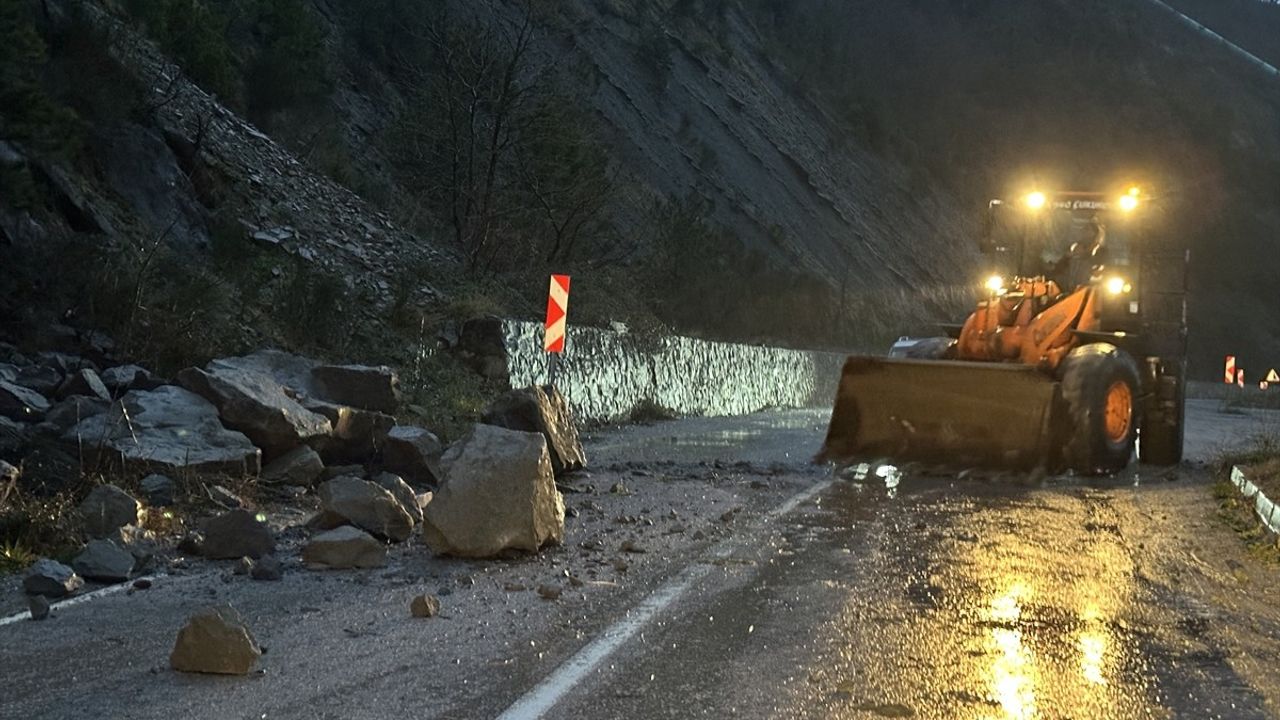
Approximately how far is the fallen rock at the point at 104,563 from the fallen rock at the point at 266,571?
2.24ft

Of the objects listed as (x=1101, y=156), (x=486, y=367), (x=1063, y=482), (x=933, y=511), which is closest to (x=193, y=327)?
(x=486, y=367)

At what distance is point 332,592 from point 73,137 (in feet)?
28.6

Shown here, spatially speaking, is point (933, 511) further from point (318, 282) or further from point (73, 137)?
point (73, 137)

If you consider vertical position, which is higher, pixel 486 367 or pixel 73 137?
pixel 73 137

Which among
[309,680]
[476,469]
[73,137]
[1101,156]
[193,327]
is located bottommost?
[309,680]

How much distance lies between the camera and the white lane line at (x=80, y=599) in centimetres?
607

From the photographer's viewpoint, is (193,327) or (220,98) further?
(220,98)

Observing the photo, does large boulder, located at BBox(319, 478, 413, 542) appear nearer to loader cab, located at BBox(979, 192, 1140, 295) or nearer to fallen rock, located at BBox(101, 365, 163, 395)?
fallen rock, located at BBox(101, 365, 163, 395)

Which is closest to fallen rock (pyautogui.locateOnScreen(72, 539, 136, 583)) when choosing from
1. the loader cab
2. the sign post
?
the sign post

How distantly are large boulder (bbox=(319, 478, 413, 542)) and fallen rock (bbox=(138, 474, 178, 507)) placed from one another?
45.0 inches

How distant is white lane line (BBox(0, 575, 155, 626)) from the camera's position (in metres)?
6.07

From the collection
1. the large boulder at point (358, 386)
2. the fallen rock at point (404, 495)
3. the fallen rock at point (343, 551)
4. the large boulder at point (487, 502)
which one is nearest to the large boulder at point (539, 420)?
the large boulder at point (358, 386)

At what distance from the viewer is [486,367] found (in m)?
16.9

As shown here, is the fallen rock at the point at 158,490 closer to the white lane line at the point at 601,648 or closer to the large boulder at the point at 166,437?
the large boulder at the point at 166,437
